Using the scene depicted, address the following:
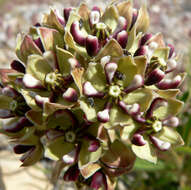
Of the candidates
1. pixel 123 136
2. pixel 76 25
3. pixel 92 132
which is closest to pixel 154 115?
pixel 123 136

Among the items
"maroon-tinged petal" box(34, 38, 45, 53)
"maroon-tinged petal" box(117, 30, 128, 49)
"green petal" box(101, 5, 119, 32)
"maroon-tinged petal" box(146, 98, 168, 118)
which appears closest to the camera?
"maroon-tinged petal" box(146, 98, 168, 118)

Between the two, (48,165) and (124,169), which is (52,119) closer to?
(124,169)

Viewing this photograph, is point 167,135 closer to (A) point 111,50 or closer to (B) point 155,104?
(B) point 155,104

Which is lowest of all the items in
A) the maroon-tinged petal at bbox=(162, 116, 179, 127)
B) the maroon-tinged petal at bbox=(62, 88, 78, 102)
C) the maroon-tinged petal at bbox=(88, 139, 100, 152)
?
the maroon-tinged petal at bbox=(88, 139, 100, 152)

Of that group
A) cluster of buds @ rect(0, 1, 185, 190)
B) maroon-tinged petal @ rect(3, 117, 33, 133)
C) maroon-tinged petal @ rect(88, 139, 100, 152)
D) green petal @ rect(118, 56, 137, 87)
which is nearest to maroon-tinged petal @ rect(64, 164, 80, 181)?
cluster of buds @ rect(0, 1, 185, 190)

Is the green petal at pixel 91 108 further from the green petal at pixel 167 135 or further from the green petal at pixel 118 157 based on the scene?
the green petal at pixel 167 135

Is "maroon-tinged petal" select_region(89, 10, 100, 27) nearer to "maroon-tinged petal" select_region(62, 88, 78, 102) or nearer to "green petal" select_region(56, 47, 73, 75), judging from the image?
"green petal" select_region(56, 47, 73, 75)

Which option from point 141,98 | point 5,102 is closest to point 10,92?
point 5,102
